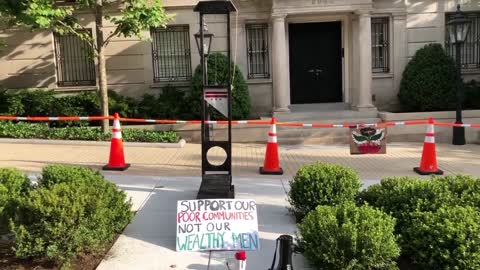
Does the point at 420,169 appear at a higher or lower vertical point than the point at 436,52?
lower

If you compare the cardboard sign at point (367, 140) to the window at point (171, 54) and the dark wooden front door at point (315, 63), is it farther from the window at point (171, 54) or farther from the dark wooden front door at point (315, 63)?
the window at point (171, 54)

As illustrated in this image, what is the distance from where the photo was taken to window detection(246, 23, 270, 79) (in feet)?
50.4

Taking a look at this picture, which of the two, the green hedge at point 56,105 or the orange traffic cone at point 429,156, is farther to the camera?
the green hedge at point 56,105

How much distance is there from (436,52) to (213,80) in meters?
6.19

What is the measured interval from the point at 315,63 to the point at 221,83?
11.6ft

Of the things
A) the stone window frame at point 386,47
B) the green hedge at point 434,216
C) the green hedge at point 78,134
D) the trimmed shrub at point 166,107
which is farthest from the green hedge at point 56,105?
the green hedge at point 434,216

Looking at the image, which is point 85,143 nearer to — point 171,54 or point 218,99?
point 171,54

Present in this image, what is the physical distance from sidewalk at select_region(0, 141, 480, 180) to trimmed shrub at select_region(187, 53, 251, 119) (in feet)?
4.37

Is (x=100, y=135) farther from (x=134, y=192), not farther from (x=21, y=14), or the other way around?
(x=134, y=192)

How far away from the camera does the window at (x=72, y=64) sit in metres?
15.7

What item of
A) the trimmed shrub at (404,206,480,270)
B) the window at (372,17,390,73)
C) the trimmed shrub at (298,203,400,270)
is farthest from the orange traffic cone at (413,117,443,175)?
the window at (372,17,390,73)

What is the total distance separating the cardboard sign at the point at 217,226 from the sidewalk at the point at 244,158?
12.7 ft

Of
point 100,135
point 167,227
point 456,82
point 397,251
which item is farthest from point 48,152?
point 456,82

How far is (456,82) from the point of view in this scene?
13.6m
